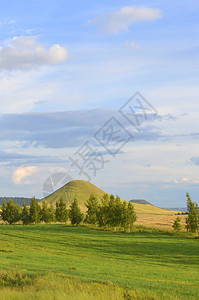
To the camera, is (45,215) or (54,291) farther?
(45,215)

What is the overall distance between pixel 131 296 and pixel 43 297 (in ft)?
10.7

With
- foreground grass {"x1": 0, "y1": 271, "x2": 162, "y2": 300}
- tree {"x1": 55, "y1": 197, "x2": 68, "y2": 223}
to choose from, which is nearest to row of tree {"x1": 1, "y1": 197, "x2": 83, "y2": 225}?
tree {"x1": 55, "y1": 197, "x2": 68, "y2": 223}

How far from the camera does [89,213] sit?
99812 mm

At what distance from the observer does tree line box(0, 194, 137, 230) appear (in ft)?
273

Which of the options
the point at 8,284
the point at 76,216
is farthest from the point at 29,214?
the point at 8,284

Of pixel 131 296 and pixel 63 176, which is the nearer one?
pixel 131 296

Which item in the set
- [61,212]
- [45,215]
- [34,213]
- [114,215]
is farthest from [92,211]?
[45,215]

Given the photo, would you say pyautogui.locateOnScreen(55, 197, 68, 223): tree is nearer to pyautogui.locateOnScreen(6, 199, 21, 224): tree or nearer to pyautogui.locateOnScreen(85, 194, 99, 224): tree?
pyautogui.locateOnScreen(6, 199, 21, 224): tree

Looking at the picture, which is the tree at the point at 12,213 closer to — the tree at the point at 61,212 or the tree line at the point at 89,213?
the tree line at the point at 89,213

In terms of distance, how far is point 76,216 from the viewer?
104562 mm

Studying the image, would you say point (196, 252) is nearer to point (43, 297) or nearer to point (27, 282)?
point (27, 282)

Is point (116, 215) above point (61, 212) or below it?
above

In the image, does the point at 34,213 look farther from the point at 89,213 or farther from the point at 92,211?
the point at 92,211

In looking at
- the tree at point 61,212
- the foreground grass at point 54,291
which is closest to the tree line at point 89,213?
the tree at point 61,212
